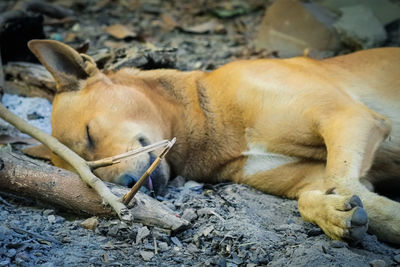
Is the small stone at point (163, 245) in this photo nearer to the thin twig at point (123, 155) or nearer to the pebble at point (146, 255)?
the pebble at point (146, 255)

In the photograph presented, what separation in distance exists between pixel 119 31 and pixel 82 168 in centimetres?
394

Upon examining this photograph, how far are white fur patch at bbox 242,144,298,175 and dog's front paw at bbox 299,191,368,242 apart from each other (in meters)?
0.64

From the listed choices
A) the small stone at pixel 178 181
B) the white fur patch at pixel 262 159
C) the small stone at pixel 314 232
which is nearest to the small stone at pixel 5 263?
the small stone at pixel 178 181

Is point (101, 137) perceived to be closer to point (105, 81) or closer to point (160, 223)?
point (105, 81)

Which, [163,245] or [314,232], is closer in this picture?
[163,245]

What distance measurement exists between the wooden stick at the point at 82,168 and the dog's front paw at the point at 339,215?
104 cm

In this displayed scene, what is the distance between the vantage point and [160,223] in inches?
91.5

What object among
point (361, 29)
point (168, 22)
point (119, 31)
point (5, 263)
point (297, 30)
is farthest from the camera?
point (168, 22)

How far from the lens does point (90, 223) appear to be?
93.7 inches

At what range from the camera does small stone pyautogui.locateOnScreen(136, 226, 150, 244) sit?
2.25m

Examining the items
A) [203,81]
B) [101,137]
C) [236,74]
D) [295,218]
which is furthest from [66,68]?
[295,218]

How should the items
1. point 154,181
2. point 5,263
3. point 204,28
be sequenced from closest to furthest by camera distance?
point 5,263, point 154,181, point 204,28

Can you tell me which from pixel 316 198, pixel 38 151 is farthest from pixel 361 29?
pixel 38 151

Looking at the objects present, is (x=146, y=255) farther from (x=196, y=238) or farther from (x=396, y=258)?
(x=396, y=258)
